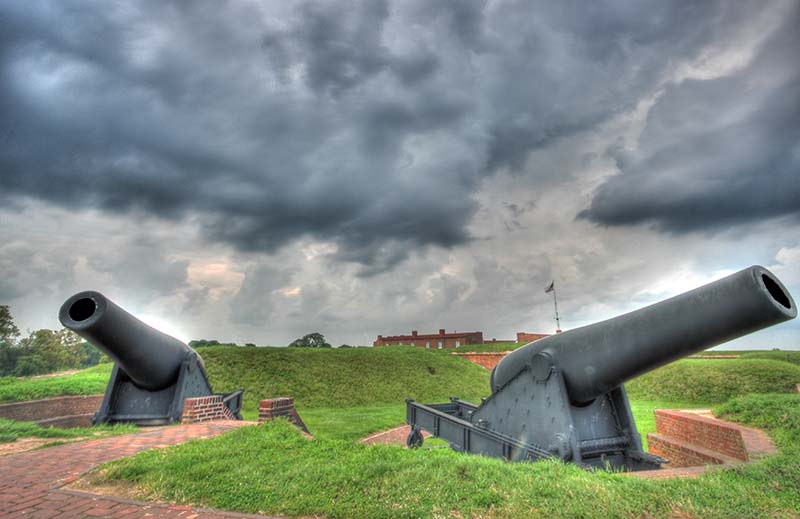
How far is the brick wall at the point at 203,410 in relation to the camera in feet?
22.0

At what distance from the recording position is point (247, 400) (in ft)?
49.9

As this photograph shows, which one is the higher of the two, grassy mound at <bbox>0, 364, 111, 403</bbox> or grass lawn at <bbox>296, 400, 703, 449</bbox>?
grassy mound at <bbox>0, 364, 111, 403</bbox>

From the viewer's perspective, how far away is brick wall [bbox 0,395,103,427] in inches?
402

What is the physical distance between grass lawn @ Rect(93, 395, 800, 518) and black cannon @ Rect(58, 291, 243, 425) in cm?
245

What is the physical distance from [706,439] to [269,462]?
604 centimetres

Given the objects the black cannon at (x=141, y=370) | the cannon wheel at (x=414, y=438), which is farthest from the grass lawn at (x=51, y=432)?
the cannon wheel at (x=414, y=438)

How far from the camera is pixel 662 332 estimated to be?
4.16 m

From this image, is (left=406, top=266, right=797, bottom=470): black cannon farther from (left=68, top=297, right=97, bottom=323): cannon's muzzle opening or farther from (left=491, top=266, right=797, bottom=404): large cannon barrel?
(left=68, top=297, right=97, bottom=323): cannon's muzzle opening

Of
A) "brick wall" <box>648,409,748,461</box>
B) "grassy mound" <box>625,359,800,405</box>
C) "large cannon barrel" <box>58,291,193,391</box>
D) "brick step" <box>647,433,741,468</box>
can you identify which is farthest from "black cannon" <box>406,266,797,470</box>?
"grassy mound" <box>625,359,800,405</box>

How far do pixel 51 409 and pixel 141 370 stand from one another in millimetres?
7107

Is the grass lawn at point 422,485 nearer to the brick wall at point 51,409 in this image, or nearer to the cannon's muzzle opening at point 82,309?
the cannon's muzzle opening at point 82,309

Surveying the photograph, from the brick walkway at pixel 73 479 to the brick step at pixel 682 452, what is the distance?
5.81 metres

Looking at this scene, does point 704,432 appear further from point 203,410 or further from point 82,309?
point 82,309

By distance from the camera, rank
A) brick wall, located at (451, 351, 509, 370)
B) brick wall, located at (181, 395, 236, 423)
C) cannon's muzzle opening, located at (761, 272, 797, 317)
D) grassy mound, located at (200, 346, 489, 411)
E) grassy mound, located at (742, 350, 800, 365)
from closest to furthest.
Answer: cannon's muzzle opening, located at (761, 272, 797, 317), brick wall, located at (181, 395, 236, 423), grassy mound, located at (200, 346, 489, 411), grassy mound, located at (742, 350, 800, 365), brick wall, located at (451, 351, 509, 370)
